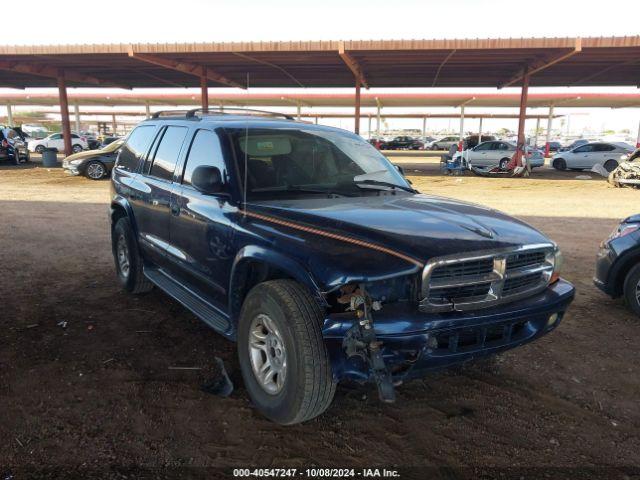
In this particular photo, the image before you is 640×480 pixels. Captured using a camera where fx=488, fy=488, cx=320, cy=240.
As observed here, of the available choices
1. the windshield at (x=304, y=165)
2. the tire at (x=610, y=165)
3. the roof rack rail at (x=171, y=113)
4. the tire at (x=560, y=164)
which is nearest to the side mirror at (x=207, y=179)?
the windshield at (x=304, y=165)

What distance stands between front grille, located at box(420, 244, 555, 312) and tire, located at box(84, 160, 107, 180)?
667 inches

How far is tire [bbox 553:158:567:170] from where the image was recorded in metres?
24.6

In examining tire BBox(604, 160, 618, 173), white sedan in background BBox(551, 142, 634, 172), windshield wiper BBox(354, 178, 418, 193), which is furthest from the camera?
white sedan in background BBox(551, 142, 634, 172)

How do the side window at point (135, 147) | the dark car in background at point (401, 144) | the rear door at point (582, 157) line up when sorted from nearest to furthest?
the side window at point (135, 147) → the rear door at point (582, 157) → the dark car in background at point (401, 144)

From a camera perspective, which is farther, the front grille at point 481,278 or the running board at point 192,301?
the running board at point 192,301

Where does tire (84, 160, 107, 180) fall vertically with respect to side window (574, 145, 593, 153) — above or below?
below

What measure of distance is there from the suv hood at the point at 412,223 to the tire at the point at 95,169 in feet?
51.9

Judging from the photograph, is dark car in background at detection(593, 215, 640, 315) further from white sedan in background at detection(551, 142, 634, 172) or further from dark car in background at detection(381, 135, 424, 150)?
dark car in background at detection(381, 135, 424, 150)

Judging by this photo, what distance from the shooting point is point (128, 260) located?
5.17 m

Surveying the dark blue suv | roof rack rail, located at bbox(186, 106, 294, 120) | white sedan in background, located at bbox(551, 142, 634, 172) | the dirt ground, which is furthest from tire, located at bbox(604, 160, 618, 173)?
the dark blue suv

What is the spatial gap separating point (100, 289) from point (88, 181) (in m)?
12.8

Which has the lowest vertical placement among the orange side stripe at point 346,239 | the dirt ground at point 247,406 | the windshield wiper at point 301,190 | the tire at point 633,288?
the dirt ground at point 247,406

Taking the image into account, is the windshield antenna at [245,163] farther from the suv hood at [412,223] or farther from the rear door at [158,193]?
the rear door at [158,193]

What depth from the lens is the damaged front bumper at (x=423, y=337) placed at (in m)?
2.46
